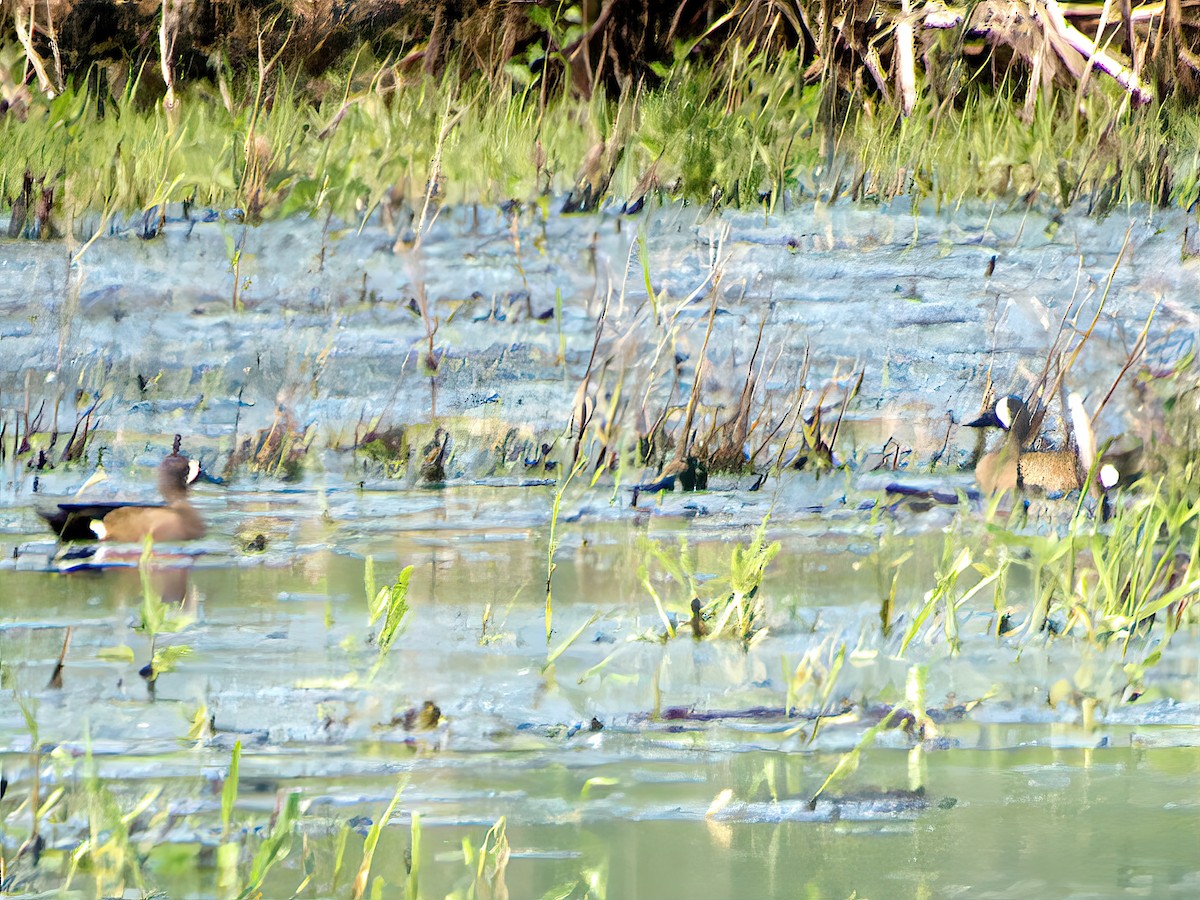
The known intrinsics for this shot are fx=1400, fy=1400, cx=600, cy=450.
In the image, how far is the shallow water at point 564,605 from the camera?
1.68m

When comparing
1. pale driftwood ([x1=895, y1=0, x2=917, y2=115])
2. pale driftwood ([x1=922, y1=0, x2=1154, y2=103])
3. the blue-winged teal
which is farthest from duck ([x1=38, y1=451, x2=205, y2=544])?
pale driftwood ([x1=922, y1=0, x2=1154, y2=103])

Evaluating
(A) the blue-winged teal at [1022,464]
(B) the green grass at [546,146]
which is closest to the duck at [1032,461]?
(A) the blue-winged teal at [1022,464]

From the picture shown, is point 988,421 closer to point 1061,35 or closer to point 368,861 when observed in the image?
point 1061,35

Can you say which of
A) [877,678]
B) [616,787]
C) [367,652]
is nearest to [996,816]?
[877,678]

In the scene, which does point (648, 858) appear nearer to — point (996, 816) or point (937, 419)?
point (996, 816)

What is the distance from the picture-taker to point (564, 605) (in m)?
2.27

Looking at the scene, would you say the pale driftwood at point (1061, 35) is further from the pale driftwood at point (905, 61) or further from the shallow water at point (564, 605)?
the shallow water at point (564, 605)

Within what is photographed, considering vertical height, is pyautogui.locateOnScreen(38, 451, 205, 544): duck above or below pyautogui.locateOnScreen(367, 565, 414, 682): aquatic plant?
above

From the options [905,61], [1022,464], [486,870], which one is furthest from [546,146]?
[486,870]

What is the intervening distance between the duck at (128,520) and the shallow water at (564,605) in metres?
0.04

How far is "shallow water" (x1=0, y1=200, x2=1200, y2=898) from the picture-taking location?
1676mm

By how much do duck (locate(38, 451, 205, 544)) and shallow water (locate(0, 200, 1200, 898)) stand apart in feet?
0.14

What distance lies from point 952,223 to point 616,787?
5.53 feet

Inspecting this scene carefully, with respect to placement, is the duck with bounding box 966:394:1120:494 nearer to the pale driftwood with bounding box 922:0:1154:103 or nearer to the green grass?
the green grass
